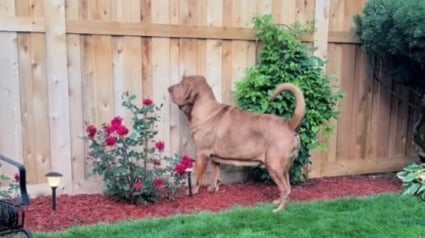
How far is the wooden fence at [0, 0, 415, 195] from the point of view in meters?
3.51

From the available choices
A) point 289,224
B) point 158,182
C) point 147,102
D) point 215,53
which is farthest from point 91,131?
point 289,224

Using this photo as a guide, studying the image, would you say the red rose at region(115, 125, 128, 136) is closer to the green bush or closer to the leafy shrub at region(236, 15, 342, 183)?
the leafy shrub at region(236, 15, 342, 183)

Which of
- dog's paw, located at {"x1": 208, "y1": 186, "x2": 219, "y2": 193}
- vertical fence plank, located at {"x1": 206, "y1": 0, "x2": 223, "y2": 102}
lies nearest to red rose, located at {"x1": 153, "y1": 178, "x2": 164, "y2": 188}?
dog's paw, located at {"x1": 208, "y1": 186, "x2": 219, "y2": 193}

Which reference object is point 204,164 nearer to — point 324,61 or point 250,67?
point 250,67

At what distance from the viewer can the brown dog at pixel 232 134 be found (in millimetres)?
3572

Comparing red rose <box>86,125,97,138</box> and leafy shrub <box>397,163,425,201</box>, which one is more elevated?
red rose <box>86,125,97,138</box>

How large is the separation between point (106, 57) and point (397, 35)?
253 centimetres

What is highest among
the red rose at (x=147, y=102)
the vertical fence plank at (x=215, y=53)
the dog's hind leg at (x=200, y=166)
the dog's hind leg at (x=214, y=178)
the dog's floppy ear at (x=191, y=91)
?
the vertical fence plank at (x=215, y=53)

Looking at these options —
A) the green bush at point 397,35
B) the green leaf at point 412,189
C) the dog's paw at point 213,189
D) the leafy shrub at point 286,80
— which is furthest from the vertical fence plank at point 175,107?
the green leaf at point 412,189

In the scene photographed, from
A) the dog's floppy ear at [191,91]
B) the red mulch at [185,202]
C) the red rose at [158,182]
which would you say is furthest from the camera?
the dog's floppy ear at [191,91]

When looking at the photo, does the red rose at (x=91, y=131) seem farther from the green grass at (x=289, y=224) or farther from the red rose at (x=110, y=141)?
the green grass at (x=289, y=224)

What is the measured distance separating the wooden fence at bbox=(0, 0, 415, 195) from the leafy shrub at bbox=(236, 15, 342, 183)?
159mm

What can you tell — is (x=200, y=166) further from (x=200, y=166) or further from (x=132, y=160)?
(x=132, y=160)

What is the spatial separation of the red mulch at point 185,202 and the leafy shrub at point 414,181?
0.17 meters
